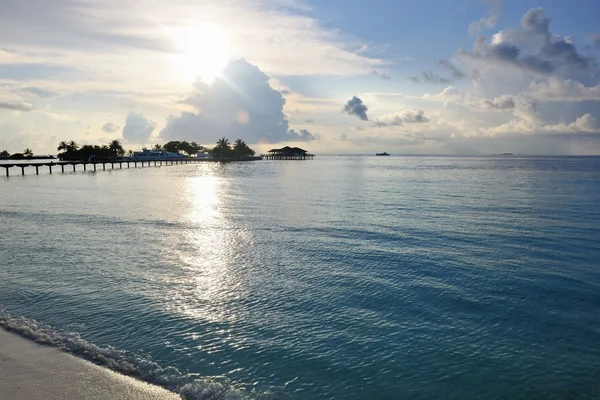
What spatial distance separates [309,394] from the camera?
8422 mm

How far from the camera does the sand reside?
7977mm

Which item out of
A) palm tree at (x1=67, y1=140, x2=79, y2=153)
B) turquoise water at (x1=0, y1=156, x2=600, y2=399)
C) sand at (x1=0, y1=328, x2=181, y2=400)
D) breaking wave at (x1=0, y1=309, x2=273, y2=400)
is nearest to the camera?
sand at (x1=0, y1=328, x2=181, y2=400)

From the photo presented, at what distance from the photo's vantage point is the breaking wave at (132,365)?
27.4 ft

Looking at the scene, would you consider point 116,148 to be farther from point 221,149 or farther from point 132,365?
point 132,365

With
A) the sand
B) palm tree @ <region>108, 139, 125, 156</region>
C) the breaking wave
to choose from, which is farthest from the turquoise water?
palm tree @ <region>108, 139, 125, 156</region>

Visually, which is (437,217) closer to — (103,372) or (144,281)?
(144,281)

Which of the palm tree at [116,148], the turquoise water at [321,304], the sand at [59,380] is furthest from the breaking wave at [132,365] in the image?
the palm tree at [116,148]

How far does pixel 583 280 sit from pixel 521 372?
890 centimetres

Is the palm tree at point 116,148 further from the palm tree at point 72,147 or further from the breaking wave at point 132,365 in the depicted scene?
the breaking wave at point 132,365

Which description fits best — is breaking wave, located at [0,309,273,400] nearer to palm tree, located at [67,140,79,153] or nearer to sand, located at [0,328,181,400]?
sand, located at [0,328,181,400]

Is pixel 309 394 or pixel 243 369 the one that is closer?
pixel 309 394

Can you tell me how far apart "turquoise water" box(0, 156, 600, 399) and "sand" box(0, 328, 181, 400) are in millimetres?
440

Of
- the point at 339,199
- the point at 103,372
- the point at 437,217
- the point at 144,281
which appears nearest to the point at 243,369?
the point at 103,372

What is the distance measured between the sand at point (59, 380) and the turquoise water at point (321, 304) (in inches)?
17.3
